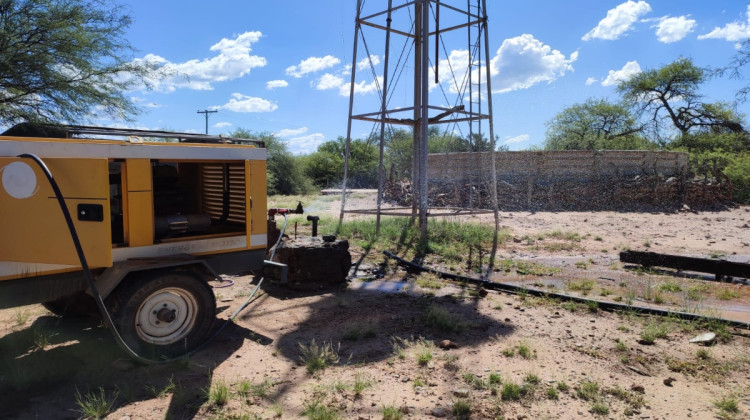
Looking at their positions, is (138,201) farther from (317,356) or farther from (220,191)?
(317,356)

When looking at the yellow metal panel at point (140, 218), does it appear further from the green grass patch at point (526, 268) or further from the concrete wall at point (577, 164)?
the concrete wall at point (577, 164)

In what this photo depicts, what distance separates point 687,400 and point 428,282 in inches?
174

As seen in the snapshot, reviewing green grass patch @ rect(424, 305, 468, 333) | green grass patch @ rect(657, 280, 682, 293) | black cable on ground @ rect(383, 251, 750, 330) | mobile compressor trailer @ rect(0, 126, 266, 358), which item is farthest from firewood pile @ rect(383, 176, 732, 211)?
mobile compressor trailer @ rect(0, 126, 266, 358)

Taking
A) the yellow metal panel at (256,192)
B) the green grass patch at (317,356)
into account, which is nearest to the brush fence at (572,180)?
the yellow metal panel at (256,192)

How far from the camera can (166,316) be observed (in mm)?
4863

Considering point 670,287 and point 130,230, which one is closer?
point 130,230

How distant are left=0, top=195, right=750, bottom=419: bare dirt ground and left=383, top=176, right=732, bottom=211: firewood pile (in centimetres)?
1296

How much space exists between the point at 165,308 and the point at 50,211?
4.50ft

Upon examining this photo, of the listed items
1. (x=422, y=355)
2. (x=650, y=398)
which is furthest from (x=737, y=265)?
(x=422, y=355)

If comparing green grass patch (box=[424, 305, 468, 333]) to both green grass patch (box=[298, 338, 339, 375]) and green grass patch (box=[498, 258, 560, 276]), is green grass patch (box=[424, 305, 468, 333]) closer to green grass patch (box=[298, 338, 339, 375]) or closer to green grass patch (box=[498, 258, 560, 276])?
green grass patch (box=[298, 338, 339, 375])

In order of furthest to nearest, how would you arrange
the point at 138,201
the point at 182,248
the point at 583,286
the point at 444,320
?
the point at 583,286 < the point at 444,320 < the point at 182,248 < the point at 138,201

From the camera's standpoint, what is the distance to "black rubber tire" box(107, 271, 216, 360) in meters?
4.58

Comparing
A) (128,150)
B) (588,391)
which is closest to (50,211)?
(128,150)

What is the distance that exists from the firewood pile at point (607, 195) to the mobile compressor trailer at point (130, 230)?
15.2 metres
